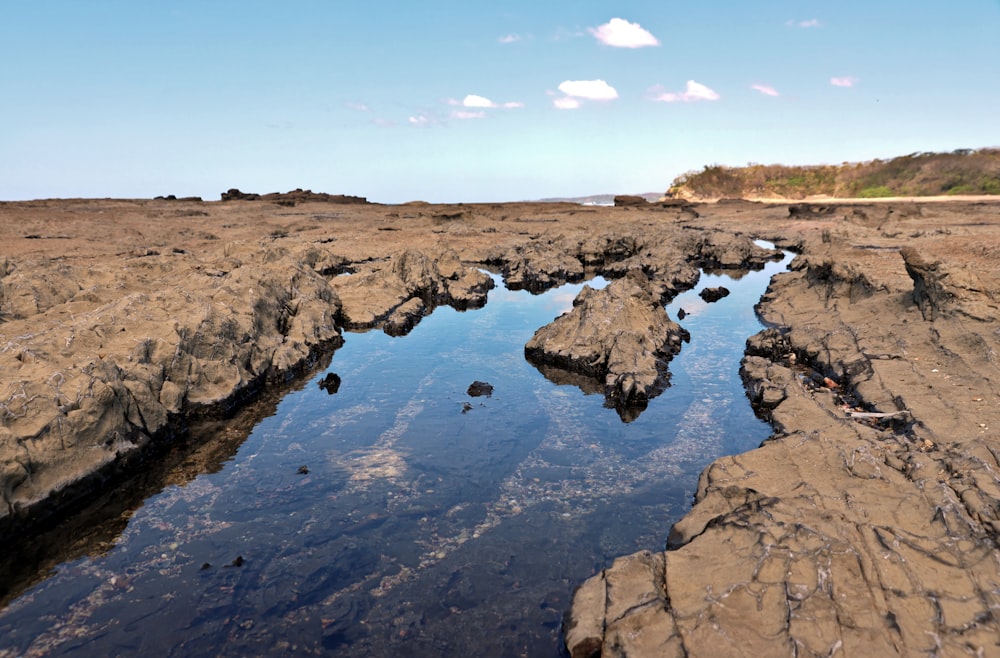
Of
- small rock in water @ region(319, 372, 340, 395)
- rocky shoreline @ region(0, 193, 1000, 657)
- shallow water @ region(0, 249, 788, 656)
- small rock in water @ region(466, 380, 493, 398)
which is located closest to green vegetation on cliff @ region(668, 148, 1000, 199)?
rocky shoreline @ region(0, 193, 1000, 657)

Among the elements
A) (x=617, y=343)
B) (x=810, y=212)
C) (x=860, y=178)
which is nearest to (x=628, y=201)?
(x=810, y=212)

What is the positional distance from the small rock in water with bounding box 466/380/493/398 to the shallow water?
0.78 feet

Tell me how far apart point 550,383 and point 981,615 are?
10.4 m

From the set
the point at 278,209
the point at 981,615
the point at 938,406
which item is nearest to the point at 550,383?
the point at 938,406

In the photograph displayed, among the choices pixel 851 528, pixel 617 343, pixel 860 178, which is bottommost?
pixel 851 528

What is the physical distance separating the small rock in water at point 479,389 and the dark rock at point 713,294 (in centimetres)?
1439

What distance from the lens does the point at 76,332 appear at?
40.7 feet

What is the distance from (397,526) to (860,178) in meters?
85.3

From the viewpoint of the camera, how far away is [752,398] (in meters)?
14.0

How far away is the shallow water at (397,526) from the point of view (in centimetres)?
727

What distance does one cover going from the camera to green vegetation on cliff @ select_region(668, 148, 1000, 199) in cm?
6531

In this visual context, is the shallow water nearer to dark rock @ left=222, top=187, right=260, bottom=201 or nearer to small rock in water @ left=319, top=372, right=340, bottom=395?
small rock in water @ left=319, top=372, right=340, bottom=395

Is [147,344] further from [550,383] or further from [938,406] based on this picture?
[938,406]

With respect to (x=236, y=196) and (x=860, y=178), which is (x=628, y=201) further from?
(x=236, y=196)
